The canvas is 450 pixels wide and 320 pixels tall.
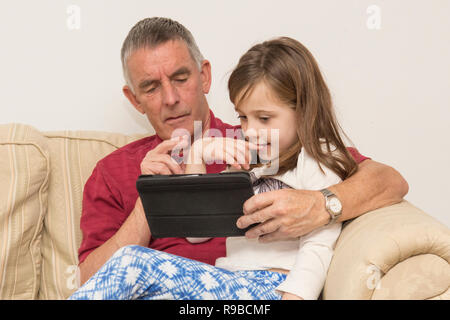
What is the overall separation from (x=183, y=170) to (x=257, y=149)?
0.31 meters

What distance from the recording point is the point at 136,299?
1.20 metres

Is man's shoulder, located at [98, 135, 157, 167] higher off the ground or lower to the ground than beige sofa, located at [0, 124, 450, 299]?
higher

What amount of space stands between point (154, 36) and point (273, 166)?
0.64 m

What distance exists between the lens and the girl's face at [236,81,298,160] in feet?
4.48

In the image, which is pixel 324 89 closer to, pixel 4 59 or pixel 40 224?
pixel 40 224

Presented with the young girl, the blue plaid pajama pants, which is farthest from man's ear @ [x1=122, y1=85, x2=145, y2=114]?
the blue plaid pajama pants

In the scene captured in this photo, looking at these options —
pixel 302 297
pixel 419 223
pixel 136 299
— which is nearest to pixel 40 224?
pixel 136 299

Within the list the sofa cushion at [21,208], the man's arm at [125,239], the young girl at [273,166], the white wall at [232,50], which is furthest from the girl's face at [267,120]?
the sofa cushion at [21,208]

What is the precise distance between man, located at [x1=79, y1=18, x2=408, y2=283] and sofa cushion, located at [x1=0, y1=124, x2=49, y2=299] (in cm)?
21

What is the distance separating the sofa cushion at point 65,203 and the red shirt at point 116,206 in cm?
13

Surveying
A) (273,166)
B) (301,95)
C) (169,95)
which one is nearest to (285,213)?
(273,166)

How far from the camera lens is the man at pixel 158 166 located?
1.37 meters

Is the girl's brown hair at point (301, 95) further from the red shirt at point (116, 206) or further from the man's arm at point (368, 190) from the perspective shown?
the red shirt at point (116, 206)

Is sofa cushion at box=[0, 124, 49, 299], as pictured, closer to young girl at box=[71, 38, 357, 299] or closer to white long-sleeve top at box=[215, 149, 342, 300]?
young girl at box=[71, 38, 357, 299]
